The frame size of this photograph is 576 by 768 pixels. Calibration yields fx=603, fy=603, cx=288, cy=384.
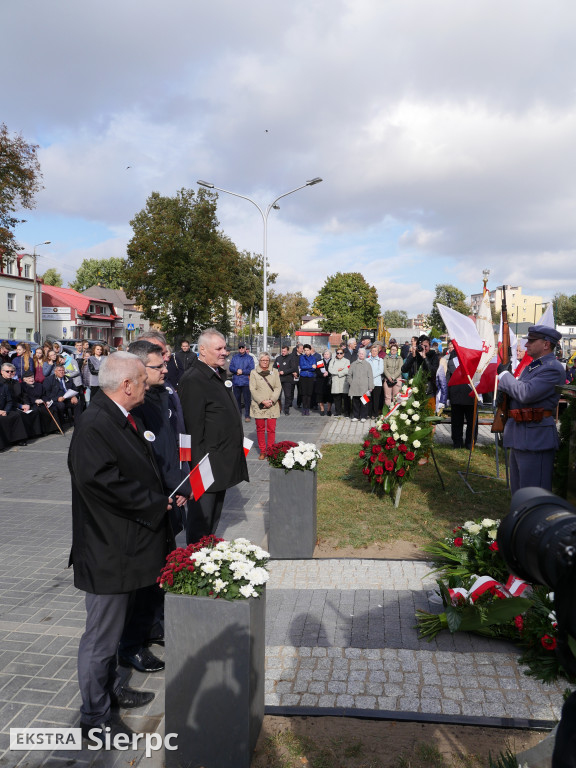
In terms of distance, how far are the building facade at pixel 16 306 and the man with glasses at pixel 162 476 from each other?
4618 cm

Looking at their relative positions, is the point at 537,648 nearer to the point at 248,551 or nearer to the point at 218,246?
the point at 248,551

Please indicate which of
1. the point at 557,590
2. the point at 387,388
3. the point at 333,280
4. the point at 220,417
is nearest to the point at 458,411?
the point at 387,388

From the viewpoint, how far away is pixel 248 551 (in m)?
3.22

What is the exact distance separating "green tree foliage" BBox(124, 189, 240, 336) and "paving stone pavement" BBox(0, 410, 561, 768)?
35829 mm

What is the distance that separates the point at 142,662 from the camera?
3.92 meters

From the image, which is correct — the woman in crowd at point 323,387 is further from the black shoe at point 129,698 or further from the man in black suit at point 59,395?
the black shoe at point 129,698

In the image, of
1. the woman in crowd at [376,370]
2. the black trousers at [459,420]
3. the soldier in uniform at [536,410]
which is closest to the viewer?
the soldier in uniform at [536,410]

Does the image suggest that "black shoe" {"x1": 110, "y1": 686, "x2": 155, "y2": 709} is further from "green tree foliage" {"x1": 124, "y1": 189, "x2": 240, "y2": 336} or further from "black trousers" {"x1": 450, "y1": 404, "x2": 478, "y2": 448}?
"green tree foliage" {"x1": 124, "y1": 189, "x2": 240, "y2": 336}

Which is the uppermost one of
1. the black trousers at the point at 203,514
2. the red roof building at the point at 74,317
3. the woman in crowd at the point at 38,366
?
the red roof building at the point at 74,317

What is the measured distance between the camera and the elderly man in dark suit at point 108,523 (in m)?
3.07

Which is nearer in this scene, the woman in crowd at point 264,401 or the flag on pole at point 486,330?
the flag on pole at point 486,330

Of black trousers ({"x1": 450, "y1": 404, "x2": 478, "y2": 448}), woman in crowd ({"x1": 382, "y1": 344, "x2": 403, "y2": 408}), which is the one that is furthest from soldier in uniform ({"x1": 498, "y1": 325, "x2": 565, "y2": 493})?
woman in crowd ({"x1": 382, "y1": 344, "x2": 403, "y2": 408})

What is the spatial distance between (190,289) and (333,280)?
40.1 m

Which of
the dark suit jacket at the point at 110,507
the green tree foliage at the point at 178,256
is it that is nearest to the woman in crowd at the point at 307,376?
the dark suit jacket at the point at 110,507
